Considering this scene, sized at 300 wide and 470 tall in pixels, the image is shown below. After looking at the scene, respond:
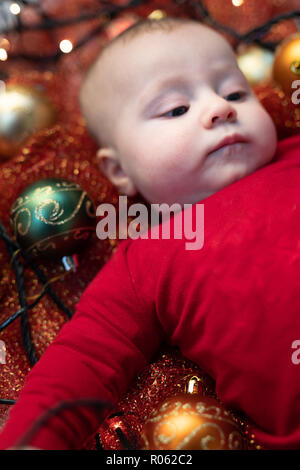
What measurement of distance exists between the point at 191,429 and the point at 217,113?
531mm

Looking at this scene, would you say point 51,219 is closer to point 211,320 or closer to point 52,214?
point 52,214

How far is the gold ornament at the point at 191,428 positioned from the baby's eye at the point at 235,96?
593 millimetres

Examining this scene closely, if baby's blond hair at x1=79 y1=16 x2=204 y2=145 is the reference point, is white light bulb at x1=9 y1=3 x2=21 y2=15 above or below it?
above

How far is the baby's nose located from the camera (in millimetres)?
830

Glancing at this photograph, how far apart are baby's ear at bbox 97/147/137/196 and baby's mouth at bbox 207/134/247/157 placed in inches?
9.6

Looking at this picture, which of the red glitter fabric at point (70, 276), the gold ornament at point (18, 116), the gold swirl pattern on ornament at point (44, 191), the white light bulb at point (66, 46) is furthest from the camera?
the white light bulb at point (66, 46)

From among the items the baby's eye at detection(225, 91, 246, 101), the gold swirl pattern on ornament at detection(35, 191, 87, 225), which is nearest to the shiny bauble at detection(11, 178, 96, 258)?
the gold swirl pattern on ornament at detection(35, 191, 87, 225)

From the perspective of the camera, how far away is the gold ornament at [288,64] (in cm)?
109

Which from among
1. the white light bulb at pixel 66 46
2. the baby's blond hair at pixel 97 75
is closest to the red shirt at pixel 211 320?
the baby's blond hair at pixel 97 75

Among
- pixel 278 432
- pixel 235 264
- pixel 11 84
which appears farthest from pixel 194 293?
pixel 11 84

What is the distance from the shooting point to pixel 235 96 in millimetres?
948

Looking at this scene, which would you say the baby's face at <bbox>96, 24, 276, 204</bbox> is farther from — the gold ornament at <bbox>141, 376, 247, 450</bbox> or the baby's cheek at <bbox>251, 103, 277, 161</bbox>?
Result: the gold ornament at <bbox>141, 376, 247, 450</bbox>

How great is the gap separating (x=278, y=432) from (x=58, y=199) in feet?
1.89

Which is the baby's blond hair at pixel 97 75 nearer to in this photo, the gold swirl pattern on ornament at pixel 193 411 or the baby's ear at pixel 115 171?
the baby's ear at pixel 115 171
